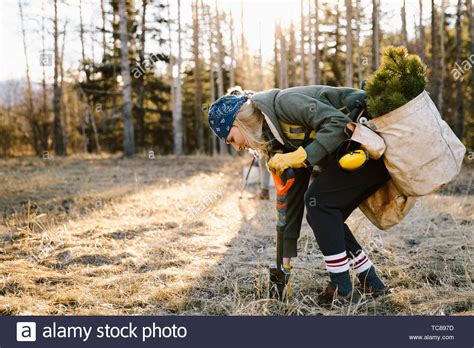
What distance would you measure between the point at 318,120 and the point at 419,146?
0.53 m

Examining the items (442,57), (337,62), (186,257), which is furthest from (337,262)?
(337,62)

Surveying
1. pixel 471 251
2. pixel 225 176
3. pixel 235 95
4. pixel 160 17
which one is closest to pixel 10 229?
pixel 235 95

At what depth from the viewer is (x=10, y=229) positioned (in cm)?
482

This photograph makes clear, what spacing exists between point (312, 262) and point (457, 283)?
1063mm

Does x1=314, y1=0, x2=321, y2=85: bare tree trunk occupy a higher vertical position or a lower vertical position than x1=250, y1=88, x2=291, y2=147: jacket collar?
higher

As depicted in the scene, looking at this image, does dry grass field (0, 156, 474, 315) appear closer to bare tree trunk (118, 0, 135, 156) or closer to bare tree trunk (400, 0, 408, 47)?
bare tree trunk (118, 0, 135, 156)

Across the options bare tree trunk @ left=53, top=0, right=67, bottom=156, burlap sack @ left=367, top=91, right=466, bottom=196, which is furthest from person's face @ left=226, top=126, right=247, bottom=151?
bare tree trunk @ left=53, top=0, right=67, bottom=156

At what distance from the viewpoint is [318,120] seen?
250 cm

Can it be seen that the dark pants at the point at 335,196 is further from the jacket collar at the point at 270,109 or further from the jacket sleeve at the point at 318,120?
the jacket collar at the point at 270,109

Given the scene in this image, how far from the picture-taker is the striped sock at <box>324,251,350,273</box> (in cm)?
266

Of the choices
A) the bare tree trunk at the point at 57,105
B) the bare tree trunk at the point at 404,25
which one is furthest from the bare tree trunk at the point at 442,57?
the bare tree trunk at the point at 57,105

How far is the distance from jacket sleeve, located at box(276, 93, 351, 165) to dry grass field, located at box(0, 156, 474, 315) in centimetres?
89

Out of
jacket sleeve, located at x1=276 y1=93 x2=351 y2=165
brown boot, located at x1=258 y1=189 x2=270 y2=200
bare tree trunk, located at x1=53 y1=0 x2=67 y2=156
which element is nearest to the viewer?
jacket sleeve, located at x1=276 y1=93 x2=351 y2=165
